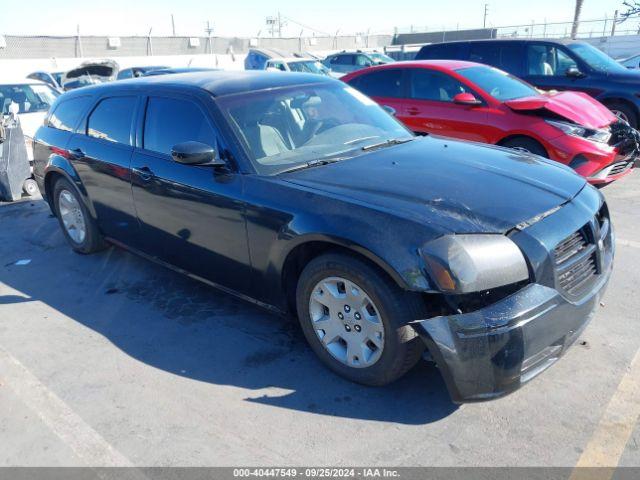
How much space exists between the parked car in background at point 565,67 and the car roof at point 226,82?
565 centimetres

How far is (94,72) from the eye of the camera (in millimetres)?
18156

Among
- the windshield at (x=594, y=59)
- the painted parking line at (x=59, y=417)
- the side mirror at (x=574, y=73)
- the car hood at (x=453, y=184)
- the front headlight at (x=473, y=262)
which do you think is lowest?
the painted parking line at (x=59, y=417)

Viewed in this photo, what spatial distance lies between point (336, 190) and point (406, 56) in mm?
26345

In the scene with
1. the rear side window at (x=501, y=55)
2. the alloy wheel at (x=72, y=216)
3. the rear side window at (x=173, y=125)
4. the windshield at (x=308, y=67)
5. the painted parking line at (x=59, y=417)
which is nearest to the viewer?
the painted parking line at (x=59, y=417)

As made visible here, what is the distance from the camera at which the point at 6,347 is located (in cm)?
380

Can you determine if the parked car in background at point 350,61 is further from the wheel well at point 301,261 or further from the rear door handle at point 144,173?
the wheel well at point 301,261

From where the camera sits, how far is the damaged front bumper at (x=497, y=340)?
2467 mm

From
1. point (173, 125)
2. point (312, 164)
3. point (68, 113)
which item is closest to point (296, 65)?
point (68, 113)

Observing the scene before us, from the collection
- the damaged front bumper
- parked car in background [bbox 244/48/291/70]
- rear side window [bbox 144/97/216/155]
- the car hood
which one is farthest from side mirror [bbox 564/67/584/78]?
parked car in background [bbox 244/48/291/70]

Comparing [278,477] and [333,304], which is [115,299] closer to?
[333,304]

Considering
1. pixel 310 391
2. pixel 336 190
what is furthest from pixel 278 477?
pixel 336 190

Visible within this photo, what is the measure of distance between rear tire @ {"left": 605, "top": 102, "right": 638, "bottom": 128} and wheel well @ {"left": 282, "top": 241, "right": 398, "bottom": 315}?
24.1 feet

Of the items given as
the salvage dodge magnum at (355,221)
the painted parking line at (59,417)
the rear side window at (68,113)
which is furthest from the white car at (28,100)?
the painted parking line at (59,417)

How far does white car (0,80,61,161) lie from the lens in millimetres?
9203
